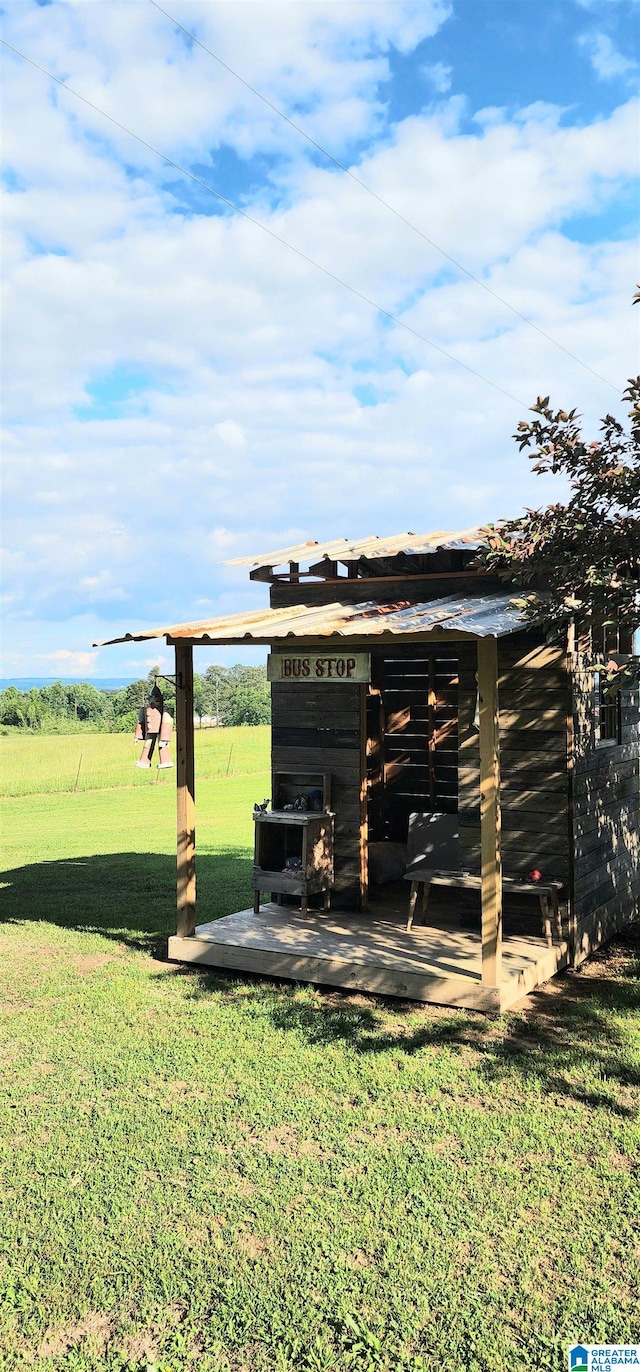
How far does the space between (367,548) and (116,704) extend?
187 ft

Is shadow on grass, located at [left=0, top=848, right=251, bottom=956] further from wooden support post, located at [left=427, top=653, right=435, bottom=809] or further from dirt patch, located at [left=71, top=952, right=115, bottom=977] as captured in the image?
wooden support post, located at [left=427, top=653, right=435, bottom=809]

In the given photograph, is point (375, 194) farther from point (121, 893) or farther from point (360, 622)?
point (121, 893)

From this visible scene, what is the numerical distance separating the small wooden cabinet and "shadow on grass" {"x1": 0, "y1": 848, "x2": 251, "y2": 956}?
1.11 meters

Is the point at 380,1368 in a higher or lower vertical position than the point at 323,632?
lower

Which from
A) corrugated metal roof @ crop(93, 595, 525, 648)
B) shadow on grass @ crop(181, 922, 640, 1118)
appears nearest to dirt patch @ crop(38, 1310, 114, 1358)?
shadow on grass @ crop(181, 922, 640, 1118)

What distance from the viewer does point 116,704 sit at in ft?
206

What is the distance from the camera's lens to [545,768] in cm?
703

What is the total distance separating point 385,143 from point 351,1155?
1051 cm

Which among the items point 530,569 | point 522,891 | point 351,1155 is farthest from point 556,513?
point 351,1155

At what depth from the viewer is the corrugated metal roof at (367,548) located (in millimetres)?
7375

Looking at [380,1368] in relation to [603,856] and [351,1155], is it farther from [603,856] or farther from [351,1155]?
[603,856]

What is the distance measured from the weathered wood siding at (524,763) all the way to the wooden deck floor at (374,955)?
0.68m

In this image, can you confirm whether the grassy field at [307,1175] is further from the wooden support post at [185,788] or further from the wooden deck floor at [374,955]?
the wooden support post at [185,788]

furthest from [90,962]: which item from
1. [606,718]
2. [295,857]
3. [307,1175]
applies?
[606,718]
